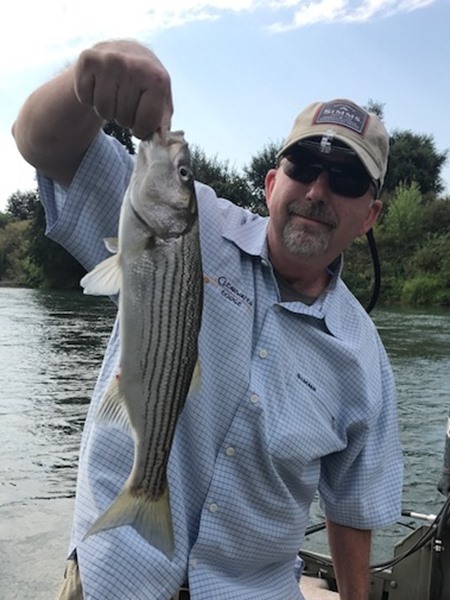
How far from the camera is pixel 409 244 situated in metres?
39.2

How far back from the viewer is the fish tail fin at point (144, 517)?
194 centimetres

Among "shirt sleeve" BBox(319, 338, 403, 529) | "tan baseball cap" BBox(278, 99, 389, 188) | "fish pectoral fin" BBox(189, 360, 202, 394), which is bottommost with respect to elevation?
"shirt sleeve" BBox(319, 338, 403, 529)

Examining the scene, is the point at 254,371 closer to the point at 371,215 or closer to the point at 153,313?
the point at 153,313

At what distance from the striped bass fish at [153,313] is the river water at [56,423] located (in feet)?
10.6

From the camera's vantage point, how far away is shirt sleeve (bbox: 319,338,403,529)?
2.79m

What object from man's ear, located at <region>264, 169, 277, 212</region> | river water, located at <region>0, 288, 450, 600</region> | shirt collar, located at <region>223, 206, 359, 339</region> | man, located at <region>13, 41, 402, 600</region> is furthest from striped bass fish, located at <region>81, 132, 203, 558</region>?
river water, located at <region>0, 288, 450, 600</region>

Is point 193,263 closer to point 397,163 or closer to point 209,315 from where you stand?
point 209,315

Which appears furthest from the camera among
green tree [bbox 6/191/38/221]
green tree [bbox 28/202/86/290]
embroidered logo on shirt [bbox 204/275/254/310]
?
green tree [bbox 6/191/38/221]

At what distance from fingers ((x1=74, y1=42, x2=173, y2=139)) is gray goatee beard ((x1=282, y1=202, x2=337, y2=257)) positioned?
34.1 inches

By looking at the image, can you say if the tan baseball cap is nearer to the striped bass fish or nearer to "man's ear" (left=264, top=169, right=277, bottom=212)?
"man's ear" (left=264, top=169, right=277, bottom=212)

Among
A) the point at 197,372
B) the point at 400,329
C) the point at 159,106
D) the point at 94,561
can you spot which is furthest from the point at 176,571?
the point at 400,329

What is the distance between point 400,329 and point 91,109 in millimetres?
21757

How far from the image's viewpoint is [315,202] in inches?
103

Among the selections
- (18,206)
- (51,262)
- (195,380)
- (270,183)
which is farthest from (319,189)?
(18,206)
